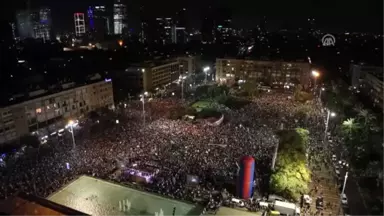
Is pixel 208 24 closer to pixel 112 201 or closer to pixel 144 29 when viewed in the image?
pixel 144 29

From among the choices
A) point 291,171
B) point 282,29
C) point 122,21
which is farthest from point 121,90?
point 282,29

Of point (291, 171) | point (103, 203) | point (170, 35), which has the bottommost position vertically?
point (103, 203)

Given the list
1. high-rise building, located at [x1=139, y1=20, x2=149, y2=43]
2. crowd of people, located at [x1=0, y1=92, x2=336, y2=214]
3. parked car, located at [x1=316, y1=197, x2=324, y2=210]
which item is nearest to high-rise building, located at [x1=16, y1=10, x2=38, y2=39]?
high-rise building, located at [x1=139, y1=20, x2=149, y2=43]

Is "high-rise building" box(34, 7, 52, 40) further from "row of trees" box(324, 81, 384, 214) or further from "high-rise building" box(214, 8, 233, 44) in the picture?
"row of trees" box(324, 81, 384, 214)

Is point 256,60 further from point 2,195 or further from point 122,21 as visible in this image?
point 122,21

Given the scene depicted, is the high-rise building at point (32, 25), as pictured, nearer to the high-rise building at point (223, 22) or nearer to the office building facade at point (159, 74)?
the office building facade at point (159, 74)

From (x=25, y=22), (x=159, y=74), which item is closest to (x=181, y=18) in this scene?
(x=25, y=22)
